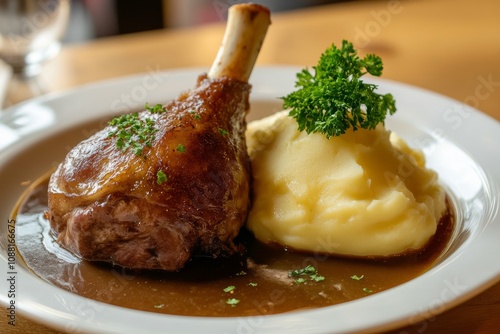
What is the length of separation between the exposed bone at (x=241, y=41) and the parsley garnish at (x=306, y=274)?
3.57 ft

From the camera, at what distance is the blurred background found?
328 inches

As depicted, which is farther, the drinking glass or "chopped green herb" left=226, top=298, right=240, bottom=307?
the drinking glass

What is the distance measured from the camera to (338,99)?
Result: 9.93 ft

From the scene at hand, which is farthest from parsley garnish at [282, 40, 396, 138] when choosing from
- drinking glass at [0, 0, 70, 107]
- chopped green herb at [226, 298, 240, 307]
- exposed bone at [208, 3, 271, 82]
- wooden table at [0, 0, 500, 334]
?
drinking glass at [0, 0, 70, 107]

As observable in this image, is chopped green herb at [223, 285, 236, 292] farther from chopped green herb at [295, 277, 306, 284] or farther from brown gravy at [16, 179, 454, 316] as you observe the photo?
chopped green herb at [295, 277, 306, 284]

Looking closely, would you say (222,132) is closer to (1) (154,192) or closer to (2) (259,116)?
(1) (154,192)

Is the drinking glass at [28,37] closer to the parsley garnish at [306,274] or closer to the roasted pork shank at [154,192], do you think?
the roasted pork shank at [154,192]

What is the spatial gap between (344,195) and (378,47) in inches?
126

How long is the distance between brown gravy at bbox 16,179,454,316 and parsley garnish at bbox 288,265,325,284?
0.02 meters

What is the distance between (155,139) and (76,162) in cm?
35

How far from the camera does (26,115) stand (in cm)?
406

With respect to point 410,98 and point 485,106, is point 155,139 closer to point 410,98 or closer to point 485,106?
point 410,98

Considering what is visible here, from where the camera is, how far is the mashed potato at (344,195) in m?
2.86

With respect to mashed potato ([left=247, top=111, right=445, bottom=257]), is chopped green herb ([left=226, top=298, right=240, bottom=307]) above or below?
below
